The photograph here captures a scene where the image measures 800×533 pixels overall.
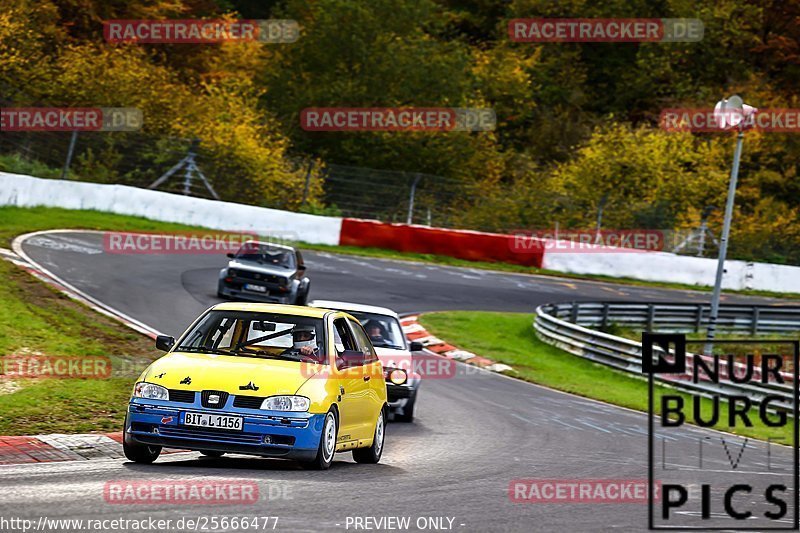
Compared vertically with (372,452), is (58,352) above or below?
above

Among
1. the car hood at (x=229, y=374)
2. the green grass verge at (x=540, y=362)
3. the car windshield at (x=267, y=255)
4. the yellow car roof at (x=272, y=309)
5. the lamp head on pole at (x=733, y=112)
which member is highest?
the lamp head on pole at (x=733, y=112)

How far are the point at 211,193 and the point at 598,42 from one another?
3545 cm

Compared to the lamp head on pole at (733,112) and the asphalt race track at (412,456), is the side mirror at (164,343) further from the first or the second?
the lamp head on pole at (733,112)

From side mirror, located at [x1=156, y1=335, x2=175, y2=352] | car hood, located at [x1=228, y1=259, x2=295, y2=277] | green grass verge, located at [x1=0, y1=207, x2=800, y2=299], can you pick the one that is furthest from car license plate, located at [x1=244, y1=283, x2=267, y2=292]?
side mirror, located at [x1=156, y1=335, x2=175, y2=352]

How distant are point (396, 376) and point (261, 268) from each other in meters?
9.54

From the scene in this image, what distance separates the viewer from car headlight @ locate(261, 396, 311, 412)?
32.4ft

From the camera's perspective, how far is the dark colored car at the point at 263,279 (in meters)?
24.5

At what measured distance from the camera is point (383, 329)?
16859 millimetres

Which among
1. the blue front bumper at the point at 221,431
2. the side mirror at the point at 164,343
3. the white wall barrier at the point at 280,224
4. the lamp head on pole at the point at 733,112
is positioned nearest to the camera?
the blue front bumper at the point at 221,431

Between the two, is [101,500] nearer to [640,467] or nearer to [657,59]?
[640,467]

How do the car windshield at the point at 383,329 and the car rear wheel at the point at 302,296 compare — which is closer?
the car windshield at the point at 383,329

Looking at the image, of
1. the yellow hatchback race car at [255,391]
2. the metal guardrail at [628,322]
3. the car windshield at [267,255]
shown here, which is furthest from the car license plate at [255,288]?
the yellow hatchback race car at [255,391]

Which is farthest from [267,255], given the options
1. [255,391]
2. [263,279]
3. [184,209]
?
[255,391]

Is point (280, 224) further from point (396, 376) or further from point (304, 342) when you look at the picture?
point (304, 342)
